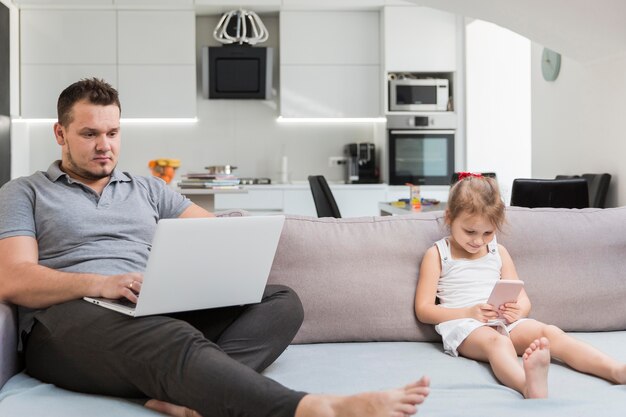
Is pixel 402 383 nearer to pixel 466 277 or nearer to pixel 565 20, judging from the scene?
pixel 466 277

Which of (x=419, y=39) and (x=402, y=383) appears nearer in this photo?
(x=402, y=383)

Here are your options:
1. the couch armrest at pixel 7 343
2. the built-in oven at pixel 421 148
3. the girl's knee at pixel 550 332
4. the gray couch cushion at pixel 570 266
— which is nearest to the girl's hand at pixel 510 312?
the girl's knee at pixel 550 332

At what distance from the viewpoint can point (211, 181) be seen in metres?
5.43

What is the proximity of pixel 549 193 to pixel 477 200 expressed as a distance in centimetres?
138

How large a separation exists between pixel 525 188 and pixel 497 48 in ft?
10.8

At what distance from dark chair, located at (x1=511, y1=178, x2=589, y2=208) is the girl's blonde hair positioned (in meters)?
1.19

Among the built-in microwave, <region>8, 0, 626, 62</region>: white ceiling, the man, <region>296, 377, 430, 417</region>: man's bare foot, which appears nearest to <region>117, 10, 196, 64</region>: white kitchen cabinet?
the built-in microwave

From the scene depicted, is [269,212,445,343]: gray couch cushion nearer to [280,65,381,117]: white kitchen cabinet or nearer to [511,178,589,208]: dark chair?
[511,178,589,208]: dark chair

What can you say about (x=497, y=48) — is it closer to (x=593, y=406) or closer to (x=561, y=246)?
(x=561, y=246)

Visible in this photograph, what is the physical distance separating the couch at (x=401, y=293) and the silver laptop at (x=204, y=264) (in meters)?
0.29

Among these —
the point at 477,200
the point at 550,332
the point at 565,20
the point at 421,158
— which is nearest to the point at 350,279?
the point at 477,200

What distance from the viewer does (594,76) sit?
4.41 metres

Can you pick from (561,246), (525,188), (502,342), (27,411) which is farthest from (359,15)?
(27,411)

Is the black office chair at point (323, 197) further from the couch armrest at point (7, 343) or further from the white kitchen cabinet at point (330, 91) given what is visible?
the couch armrest at point (7, 343)
